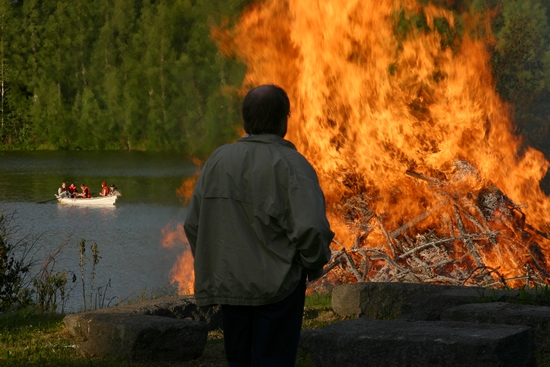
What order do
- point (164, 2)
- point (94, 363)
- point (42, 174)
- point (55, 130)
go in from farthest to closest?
point (55, 130), point (164, 2), point (42, 174), point (94, 363)

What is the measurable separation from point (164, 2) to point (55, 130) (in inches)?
415

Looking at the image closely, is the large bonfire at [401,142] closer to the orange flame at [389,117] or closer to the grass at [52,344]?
the orange flame at [389,117]

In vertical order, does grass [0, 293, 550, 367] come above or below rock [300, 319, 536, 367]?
below

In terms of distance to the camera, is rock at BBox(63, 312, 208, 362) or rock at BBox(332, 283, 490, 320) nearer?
rock at BBox(63, 312, 208, 362)

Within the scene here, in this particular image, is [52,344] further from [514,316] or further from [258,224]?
[514,316]

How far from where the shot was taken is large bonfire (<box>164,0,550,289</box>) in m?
10.4

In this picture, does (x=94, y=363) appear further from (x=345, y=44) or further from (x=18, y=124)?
(x=18, y=124)

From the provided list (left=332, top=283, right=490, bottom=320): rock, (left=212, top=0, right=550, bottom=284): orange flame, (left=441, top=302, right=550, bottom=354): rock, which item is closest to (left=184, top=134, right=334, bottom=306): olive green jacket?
(left=441, top=302, right=550, bottom=354): rock

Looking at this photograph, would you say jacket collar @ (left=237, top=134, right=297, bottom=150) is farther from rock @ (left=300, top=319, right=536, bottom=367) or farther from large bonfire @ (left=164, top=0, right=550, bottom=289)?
large bonfire @ (left=164, top=0, right=550, bottom=289)

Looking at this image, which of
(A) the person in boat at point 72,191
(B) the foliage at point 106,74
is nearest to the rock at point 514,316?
(A) the person in boat at point 72,191

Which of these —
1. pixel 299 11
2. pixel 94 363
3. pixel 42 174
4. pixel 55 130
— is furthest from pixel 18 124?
pixel 94 363

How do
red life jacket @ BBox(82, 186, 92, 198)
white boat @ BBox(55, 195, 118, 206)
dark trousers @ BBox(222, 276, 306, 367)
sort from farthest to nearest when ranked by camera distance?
red life jacket @ BBox(82, 186, 92, 198), white boat @ BBox(55, 195, 118, 206), dark trousers @ BBox(222, 276, 306, 367)

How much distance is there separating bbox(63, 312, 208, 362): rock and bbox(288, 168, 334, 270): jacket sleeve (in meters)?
2.51

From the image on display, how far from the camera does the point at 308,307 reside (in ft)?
28.1
